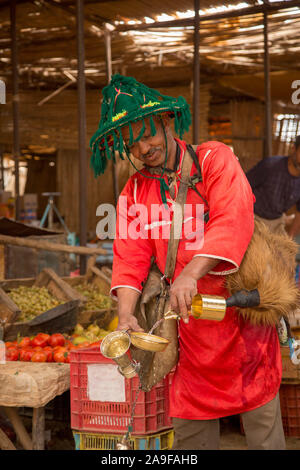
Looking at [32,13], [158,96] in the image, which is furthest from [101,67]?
[158,96]

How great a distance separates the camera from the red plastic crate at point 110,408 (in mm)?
2922

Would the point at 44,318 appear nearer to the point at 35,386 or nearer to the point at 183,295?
the point at 35,386

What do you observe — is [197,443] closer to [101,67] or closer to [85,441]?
[85,441]

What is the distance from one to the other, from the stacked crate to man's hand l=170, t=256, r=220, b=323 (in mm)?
1059

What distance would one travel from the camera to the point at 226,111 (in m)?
12.6

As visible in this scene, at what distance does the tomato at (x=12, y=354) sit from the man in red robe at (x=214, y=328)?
1.59 m

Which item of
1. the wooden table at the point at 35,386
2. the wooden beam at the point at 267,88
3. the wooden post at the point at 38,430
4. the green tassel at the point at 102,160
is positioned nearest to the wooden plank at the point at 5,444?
the wooden table at the point at 35,386

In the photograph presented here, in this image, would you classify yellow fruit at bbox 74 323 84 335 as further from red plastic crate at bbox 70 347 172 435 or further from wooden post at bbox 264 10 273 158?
wooden post at bbox 264 10 273 158

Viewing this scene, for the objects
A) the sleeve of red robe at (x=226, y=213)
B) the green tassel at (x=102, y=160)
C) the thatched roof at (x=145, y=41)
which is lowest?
the sleeve of red robe at (x=226, y=213)

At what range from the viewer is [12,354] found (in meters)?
3.67

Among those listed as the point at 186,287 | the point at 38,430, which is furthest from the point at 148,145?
the point at 38,430

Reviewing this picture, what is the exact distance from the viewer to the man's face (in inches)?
86.7

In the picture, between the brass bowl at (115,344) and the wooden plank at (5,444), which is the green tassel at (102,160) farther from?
the wooden plank at (5,444)

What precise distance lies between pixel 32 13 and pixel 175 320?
6.24 m
